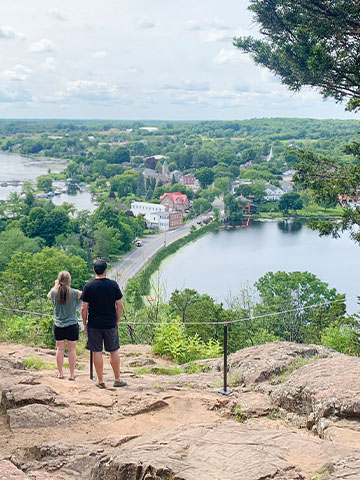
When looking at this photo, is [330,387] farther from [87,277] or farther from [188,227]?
[188,227]

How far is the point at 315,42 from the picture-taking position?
916cm

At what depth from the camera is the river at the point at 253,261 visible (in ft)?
104

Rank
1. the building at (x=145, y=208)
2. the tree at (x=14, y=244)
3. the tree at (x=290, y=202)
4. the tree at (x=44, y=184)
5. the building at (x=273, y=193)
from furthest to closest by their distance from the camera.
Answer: the tree at (x=44, y=184) → the building at (x=273, y=193) → the building at (x=145, y=208) → the tree at (x=290, y=202) → the tree at (x=14, y=244)

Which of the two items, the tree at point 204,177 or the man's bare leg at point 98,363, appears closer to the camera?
the man's bare leg at point 98,363

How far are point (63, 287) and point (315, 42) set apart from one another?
669 cm

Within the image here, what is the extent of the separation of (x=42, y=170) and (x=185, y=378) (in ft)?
326

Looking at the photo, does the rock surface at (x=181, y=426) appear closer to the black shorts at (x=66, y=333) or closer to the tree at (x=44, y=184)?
the black shorts at (x=66, y=333)

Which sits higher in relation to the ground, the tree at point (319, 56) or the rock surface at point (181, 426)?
the tree at point (319, 56)

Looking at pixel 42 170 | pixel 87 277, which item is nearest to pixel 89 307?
pixel 87 277

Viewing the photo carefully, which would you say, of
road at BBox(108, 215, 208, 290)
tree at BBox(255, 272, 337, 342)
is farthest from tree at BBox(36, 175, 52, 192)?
tree at BBox(255, 272, 337, 342)

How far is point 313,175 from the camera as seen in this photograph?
10.5 m

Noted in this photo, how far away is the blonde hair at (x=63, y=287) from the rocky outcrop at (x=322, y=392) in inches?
78.1

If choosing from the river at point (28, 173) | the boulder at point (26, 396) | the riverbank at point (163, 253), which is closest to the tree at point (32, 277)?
the riverbank at point (163, 253)

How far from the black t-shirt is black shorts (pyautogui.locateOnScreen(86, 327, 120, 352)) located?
47mm
